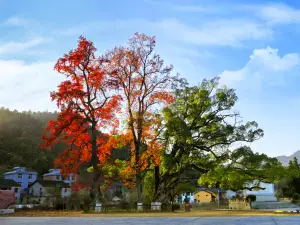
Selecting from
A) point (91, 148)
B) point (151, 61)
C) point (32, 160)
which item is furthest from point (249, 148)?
point (32, 160)

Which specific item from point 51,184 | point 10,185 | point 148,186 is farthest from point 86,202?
point 10,185

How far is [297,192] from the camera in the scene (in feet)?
196

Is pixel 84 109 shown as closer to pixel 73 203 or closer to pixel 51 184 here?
pixel 73 203

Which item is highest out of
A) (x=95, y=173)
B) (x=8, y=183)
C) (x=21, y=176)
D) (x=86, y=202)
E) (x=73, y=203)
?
(x=21, y=176)

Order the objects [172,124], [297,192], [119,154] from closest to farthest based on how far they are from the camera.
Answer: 1. [172,124]
2. [119,154]
3. [297,192]

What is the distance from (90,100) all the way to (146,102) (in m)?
5.05

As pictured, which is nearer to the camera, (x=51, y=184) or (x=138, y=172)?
(x=138, y=172)

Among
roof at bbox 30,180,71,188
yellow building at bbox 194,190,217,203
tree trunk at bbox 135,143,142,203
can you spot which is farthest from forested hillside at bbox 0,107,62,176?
tree trunk at bbox 135,143,142,203

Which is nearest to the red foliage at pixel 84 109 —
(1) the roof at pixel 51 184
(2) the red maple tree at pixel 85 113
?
(2) the red maple tree at pixel 85 113

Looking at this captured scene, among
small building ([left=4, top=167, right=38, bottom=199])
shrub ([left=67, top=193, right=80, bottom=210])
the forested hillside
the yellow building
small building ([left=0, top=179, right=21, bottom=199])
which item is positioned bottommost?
the yellow building

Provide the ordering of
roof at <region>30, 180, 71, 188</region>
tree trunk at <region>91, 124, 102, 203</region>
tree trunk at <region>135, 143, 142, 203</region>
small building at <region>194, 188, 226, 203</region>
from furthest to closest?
small building at <region>194, 188, 226, 203</region>, roof at <region>30, 180, 71, 188</region>, tree trunk at <region>91, 124, 102, 203</region>, tree trunk at <region>135, 143, 142, 203</region>

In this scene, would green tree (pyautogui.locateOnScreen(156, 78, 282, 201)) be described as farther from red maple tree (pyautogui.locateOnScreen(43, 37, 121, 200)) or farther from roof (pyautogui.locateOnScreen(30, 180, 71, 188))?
roof (pyautogui.locateOnScreen(30, 180, 71, 188))

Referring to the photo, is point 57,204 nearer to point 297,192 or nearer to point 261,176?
point 261,176

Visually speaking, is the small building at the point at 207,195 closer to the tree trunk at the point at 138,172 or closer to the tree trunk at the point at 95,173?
the tree trunk at the point at 138,172
